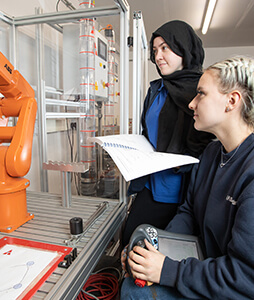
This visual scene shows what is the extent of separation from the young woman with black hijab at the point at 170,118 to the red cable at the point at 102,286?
0.26m

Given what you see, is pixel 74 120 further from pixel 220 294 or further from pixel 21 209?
pixel 220 294

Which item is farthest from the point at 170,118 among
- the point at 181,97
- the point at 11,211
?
the point at 11,211

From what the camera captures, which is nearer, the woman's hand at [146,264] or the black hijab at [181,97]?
the woman's hand at [146,264]

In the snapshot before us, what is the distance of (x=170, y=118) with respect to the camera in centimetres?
114

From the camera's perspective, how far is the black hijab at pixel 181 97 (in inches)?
42.0

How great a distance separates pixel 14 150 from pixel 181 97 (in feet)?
2.54

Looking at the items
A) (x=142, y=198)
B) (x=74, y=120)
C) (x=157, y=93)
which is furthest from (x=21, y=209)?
(x=74, y=120)

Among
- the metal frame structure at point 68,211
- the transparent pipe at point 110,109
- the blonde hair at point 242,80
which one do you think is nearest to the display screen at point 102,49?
the transparent pipe at point 110,109

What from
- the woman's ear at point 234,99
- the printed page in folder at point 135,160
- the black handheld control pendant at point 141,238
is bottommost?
the black handheld control pendant at point 141,238

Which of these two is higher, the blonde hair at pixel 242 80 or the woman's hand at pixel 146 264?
the blonde hair at pixel 242 80

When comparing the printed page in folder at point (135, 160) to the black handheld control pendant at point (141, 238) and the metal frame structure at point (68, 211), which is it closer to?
the black handheld control pendant at point (141, 238)

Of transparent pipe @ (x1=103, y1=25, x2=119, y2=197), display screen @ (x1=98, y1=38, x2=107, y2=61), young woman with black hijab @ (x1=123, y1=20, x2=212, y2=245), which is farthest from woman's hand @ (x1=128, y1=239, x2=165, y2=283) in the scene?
display screen @ (x1=98, y1=38, x2=107, y2=61)

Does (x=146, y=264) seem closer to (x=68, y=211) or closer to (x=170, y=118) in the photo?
(x=68, y=211)

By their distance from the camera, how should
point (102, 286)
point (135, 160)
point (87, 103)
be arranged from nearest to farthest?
point (135, 160) < point (102, 286) < point (87, 103)
